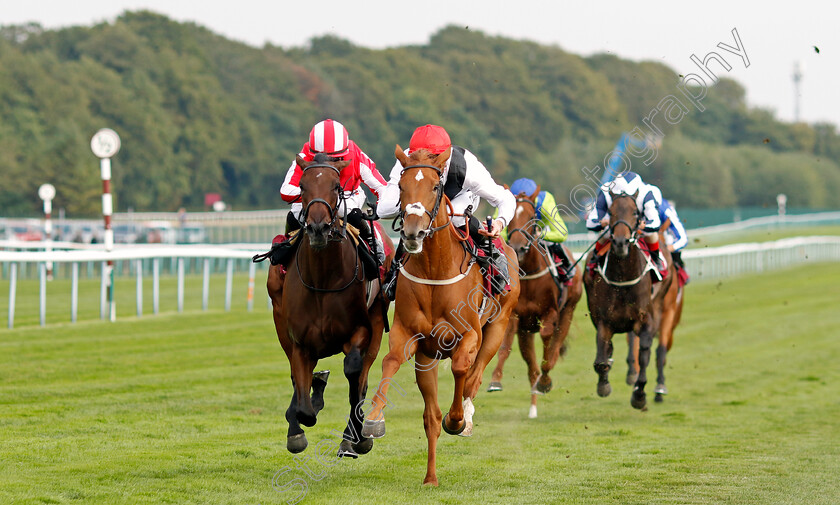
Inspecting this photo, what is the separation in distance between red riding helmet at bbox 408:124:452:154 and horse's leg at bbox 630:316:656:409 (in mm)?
3667

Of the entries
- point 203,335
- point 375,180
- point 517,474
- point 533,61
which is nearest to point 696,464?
point 517,474

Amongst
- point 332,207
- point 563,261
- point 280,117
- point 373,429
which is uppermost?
point 280,117

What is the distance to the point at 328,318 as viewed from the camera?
618 cm

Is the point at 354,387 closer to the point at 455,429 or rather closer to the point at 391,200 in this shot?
the point at 455,429

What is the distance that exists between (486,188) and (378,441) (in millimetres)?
2076

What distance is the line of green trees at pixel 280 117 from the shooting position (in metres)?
41.7

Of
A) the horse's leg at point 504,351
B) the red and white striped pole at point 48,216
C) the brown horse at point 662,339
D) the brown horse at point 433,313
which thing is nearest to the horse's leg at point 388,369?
the brown horse at point 433,313

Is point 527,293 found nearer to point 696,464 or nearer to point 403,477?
point 696,464

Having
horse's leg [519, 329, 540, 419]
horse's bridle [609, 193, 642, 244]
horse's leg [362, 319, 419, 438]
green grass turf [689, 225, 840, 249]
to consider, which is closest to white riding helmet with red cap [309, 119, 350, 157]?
horse's leg [362, 319, 419, 438]

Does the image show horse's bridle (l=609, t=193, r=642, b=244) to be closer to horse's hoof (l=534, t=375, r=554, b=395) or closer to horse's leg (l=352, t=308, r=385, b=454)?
horse's hoof (l=534, t=375, r=554, b=395)

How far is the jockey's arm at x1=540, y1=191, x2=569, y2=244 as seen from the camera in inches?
366

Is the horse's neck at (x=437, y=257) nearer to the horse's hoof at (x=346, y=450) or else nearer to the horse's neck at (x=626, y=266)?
the horse's hoof at (x=346, y=450)

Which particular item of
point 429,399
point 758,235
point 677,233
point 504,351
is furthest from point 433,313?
point 758,235

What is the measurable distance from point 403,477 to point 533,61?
65.4 metres
